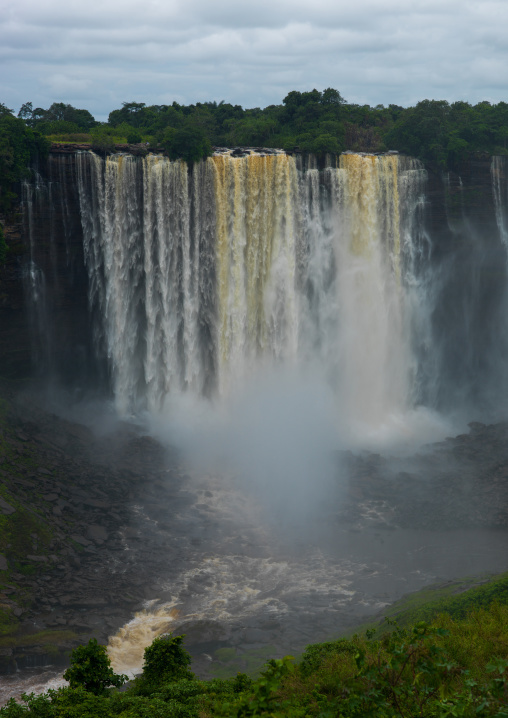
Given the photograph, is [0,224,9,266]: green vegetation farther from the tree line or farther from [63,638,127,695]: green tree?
[63,638,127,695]: green tree

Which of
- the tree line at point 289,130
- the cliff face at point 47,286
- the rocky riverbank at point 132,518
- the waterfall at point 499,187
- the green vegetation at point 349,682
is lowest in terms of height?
the rocky riverbank at point 132,518

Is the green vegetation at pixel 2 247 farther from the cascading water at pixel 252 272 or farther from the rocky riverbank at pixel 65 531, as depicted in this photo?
the rocky riverbank at pixel 65 531

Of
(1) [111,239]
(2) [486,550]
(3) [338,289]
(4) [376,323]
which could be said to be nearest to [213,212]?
(1) [111,239]

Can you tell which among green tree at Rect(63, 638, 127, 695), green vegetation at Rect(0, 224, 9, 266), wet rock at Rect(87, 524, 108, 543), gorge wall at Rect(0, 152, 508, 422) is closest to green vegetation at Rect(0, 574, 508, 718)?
green tree at Rect(63, 638, 127, 695)

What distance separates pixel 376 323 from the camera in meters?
41.0

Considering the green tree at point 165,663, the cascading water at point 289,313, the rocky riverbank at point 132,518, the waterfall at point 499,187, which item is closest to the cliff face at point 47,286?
the cascading water at point 289,313

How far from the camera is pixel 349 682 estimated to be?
1423 centimetres

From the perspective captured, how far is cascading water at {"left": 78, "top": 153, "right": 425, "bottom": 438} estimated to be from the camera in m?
35.8

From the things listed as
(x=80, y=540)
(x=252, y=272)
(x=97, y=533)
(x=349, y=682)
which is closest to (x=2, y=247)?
(x=252, y=272)

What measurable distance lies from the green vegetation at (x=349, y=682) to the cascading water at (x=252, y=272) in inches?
776

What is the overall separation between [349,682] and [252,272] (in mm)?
25931

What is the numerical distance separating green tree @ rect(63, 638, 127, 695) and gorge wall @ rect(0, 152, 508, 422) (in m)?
20.5

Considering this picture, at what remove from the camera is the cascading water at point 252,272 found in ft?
117

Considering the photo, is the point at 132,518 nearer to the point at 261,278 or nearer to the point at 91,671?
the point at 91,671
